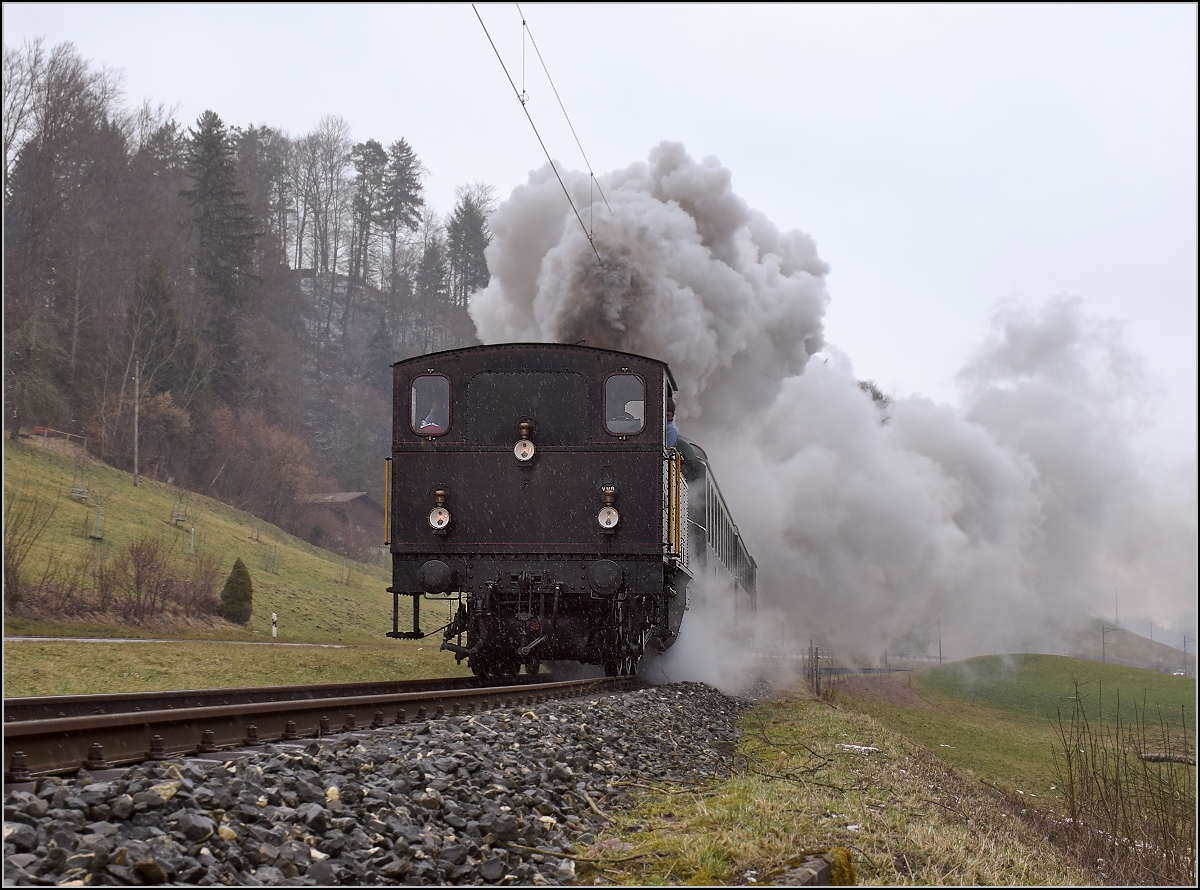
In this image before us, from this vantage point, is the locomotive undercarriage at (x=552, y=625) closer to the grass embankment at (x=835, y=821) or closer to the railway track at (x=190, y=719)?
the railway track at (x=190, y=719)

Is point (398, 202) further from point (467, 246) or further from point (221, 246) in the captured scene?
point (221, 246)

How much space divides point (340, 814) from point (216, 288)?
49.9m

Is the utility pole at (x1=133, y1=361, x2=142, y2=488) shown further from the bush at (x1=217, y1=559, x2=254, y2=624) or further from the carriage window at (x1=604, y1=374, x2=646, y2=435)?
the carriage window at (x1=604, y1=374, x2=646, y2=435)

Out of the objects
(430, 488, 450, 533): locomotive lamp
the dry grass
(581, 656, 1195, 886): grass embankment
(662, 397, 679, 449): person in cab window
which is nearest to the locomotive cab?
(430, 488, 450, 533): locomotive lamp

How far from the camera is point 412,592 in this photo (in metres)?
12.1

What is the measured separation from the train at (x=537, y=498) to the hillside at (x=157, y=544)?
36.7 feet

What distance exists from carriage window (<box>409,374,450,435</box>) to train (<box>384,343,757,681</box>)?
14mm

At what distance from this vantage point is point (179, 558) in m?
30.1

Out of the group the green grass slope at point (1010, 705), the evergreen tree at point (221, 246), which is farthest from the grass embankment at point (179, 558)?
the evergreen tree at point (221, 246)

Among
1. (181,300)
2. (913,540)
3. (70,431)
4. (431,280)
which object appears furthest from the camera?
(431,280)

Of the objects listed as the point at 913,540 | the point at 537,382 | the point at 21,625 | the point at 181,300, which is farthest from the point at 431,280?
the point at 537,382

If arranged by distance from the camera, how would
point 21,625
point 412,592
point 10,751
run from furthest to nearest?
point 21,625 < point 412,592 < point 10,751

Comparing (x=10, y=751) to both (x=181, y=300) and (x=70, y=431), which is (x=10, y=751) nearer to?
(x=70, y=431)

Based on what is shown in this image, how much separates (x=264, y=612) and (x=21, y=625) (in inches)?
334
